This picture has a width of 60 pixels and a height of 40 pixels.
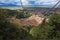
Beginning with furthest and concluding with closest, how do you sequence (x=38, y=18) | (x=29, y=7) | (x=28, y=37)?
(x=38, y=18) < (x=29, y=7) < (x=28, y=37)

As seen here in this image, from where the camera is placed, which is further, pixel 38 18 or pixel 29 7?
pixel 38 18

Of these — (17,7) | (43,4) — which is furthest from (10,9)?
(43,4)

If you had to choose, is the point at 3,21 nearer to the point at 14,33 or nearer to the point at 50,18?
the point at 14,33

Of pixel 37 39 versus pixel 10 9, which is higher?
pixel 10 9

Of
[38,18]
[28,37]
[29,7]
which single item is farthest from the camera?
[38,18]

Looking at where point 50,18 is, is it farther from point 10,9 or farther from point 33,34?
point 10,9

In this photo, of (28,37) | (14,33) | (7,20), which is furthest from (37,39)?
(7,20)

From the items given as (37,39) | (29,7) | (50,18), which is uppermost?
(29,7)

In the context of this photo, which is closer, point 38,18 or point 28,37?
point 28,37

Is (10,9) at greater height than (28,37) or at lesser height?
greater
